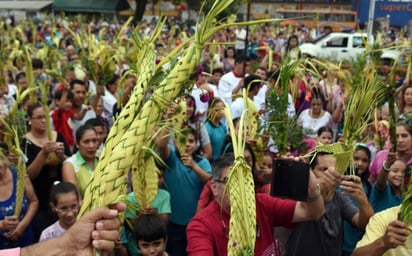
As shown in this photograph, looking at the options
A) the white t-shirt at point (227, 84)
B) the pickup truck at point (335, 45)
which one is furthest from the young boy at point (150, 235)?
the pickup truck at point (335, 45)

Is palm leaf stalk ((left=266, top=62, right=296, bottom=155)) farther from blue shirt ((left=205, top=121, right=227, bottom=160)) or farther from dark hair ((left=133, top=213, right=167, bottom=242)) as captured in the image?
blue shirt ((left=205, top=121, right=227, bottom=160))

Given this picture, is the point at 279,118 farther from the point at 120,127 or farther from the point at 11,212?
the point at 120,127

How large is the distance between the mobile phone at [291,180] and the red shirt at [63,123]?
307cm

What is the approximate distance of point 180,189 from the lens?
12.9 ft

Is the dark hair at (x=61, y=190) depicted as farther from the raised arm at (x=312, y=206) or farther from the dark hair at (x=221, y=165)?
the raised arm at (x=312, y=206)

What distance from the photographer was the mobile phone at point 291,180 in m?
2.12

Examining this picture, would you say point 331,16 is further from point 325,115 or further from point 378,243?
point 378,243

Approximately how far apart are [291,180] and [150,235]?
3.53 ft

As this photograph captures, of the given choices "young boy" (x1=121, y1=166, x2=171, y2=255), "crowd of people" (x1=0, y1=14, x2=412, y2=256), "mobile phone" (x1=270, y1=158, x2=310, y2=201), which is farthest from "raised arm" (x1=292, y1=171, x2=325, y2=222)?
"young boy" (x1=121, y1=166, x2=171, y2=255)

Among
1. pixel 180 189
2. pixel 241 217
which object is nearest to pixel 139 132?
pixel 241 217

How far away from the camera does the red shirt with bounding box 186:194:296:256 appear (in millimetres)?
2314

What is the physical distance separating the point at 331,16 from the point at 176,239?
80.4ft

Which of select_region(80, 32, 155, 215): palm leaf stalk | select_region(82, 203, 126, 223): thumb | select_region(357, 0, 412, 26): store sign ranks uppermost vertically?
select_region(80, 32, 155, 215): palm leaf stalk

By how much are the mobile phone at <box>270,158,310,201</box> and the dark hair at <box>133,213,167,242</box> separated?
3.23ft
